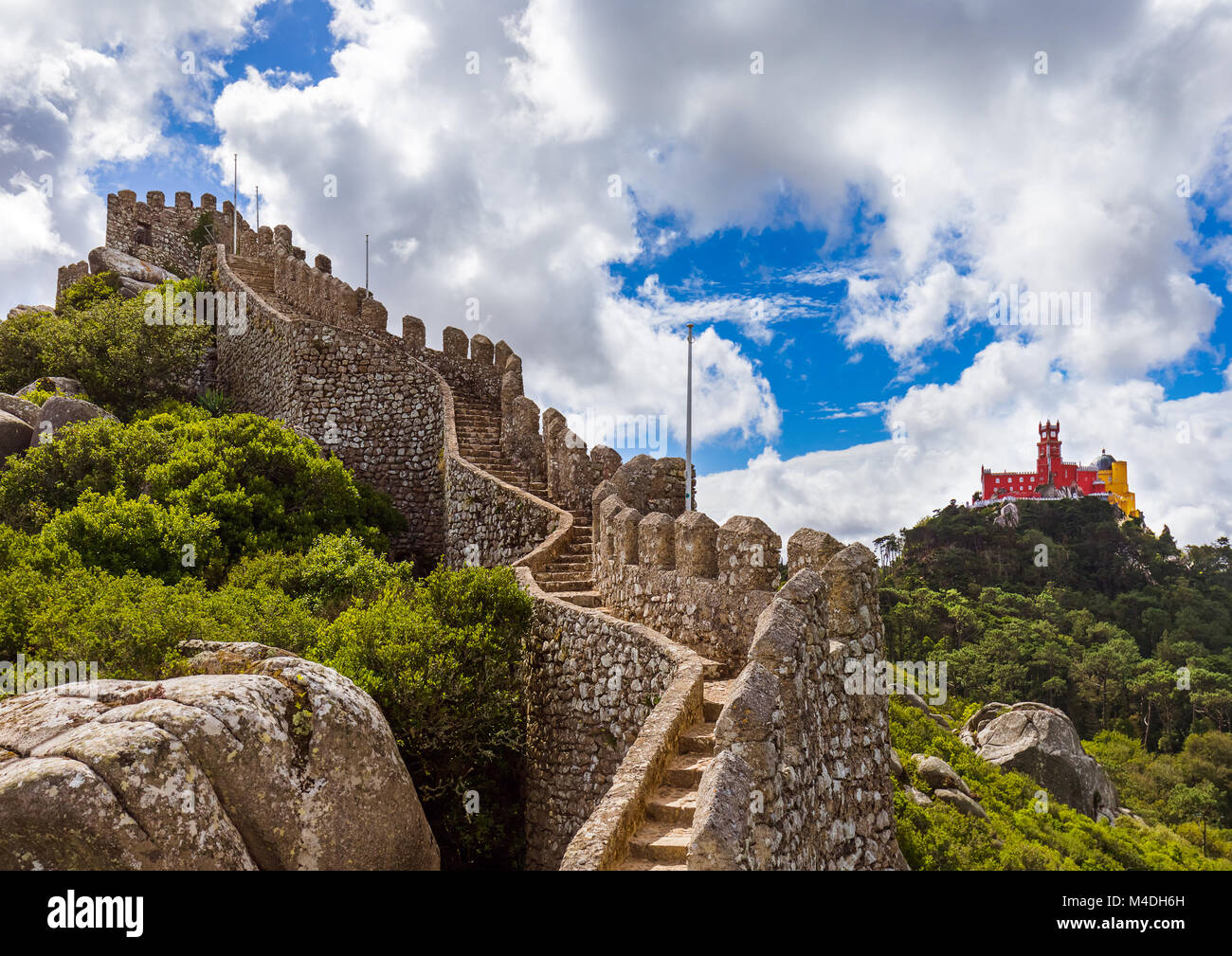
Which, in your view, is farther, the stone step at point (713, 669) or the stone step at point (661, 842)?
the stone step at point (713, 669)

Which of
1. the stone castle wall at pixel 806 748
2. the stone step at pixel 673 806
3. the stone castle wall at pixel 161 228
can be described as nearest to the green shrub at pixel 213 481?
the stone step at pixel 673 806

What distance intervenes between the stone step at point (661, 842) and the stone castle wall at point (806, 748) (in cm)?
58

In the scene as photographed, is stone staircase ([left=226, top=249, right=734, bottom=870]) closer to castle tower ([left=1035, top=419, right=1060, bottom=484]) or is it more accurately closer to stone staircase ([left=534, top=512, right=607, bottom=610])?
stone staircase ([left=534, top=512, right=607, bottom=610])

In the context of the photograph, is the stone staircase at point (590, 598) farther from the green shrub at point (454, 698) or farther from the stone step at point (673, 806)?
the green shrub at point (454, 698)

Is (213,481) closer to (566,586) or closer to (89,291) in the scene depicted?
(566,586)

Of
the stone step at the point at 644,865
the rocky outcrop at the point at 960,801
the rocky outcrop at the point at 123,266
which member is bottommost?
the rocky outcrop at the point at 960,801

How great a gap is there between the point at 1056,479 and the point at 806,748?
3762 inches

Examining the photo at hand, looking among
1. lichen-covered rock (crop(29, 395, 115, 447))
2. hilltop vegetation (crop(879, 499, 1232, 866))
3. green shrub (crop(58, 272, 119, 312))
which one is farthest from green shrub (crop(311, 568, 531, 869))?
hilltop vegetation (crop(879, 499, 1232, 866))

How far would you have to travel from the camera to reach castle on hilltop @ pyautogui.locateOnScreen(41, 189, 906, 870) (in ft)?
16.6

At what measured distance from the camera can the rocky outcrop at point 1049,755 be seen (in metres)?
24.8

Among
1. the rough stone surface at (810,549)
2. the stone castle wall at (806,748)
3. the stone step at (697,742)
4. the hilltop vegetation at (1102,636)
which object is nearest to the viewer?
the stone castle wall at (806,748)

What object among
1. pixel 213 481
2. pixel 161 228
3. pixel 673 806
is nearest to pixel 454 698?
pixel 673 806

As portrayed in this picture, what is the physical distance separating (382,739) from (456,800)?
2834 mm
